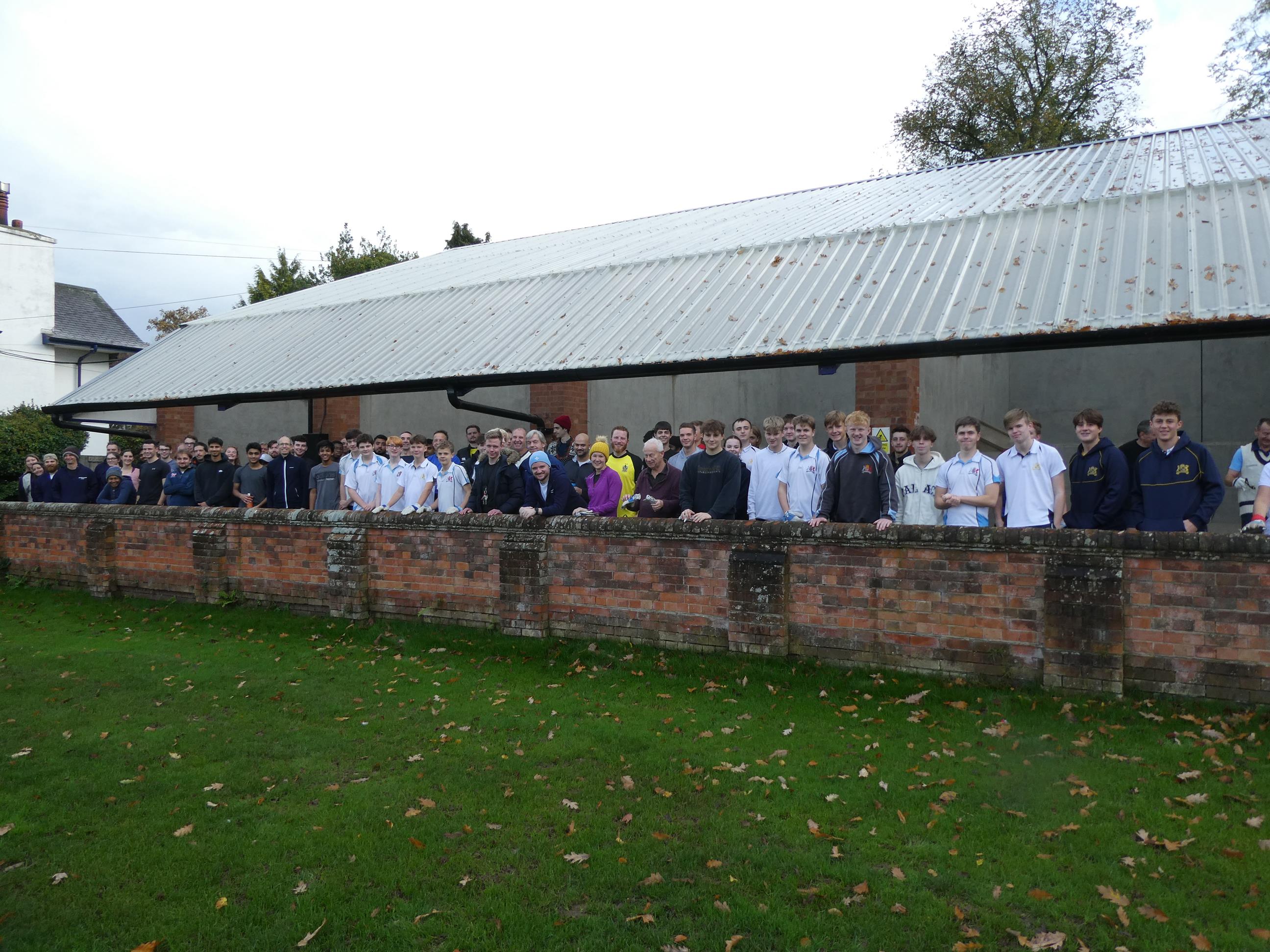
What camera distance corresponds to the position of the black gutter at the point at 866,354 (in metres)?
7.33

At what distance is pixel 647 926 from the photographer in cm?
370

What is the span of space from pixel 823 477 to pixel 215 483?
Answer: 7.92 meters

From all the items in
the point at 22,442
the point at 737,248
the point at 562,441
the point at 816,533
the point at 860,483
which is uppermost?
the point at 737,248

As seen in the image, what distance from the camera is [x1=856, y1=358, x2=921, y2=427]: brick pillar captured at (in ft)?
36.9

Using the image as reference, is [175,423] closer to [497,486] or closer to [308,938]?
[497,486]

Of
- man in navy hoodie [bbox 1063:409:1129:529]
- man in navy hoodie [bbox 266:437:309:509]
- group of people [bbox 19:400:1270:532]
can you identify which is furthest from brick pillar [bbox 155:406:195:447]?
man in navy hoodie [bbox 1063:409:1129:529]

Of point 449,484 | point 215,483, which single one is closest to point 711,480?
point 449,484

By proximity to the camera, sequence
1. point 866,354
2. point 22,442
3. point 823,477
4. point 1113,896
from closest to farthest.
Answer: point 1113,896 → point 823,477 → point 866,354 → point 22,442

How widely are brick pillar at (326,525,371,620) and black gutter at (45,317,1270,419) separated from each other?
289 cm

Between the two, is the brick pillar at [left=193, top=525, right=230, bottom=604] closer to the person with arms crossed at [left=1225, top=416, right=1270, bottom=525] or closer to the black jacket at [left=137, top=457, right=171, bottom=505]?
the black jacket at [left=137, top=457, right=171, bottom=505]

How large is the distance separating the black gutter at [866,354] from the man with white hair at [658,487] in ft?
6.43

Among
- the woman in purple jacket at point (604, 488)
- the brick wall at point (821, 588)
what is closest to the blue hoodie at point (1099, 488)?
the brick wall at point (821, 588)

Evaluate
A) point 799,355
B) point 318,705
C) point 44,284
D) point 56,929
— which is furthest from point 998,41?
point 44,284

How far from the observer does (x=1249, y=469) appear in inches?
299
